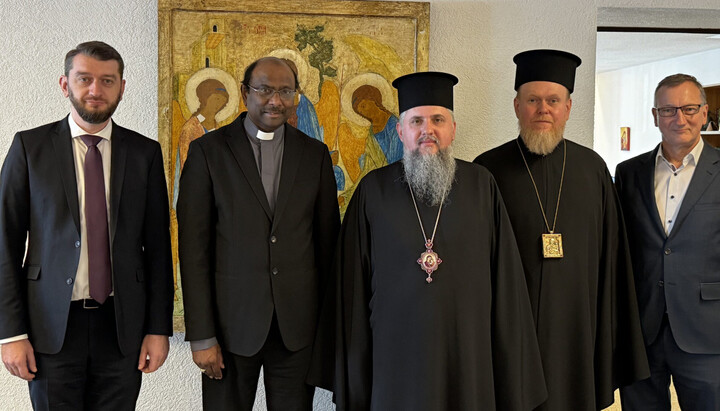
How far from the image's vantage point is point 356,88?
322 centimetres

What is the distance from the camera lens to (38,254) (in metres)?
2.20

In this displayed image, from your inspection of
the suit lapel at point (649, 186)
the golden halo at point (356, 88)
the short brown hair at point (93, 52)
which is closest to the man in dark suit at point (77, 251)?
the short brown hair at point (93, 52)

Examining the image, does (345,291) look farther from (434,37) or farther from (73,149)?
(434,37)

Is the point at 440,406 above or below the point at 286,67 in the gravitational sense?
below

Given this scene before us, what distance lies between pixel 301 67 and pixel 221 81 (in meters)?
0.40

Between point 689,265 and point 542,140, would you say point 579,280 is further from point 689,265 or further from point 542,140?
point 542,140

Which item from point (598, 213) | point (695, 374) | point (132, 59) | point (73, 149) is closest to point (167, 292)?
point (73, 149)

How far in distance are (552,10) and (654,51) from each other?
6.43 m

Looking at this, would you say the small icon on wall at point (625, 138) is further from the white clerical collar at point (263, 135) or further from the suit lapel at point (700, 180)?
the white clerical collar at point (263, 135)

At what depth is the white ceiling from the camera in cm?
747

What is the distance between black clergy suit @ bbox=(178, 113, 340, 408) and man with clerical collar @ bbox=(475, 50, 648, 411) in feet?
3.13

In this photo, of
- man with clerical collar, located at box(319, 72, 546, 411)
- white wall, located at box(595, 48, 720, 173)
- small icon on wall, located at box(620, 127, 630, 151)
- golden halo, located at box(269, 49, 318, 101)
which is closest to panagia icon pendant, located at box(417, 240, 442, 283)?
man with clerical collar, located at box(319, 72, 546, 411)

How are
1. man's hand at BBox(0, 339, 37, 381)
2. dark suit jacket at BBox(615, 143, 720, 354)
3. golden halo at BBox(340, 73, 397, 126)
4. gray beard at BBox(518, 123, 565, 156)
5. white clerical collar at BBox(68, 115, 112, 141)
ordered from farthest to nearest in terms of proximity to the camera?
1. golden halo at BBox(340, 73, 397, 126)
2. gray beard at BBox(518, 123, 565, 156)
3. dark suit jacket at BBox(615, 143, 720, 354)
4. white clerical collar at BBox(68, 115, 112, 141)
5. man's hand at BBox(0, 339, 37, 381)

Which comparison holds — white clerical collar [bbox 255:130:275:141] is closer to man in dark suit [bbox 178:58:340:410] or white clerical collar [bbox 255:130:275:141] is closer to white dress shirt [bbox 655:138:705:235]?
man in dark suit [bbox 178:58:340:410]
